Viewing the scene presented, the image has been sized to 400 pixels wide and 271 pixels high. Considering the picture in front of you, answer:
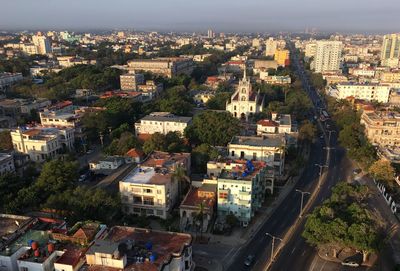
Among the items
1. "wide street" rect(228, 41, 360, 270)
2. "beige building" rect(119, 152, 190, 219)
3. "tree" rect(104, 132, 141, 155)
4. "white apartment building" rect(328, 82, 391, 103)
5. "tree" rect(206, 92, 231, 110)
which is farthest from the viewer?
"white apartment building" rect(328, 82, 391, 103)

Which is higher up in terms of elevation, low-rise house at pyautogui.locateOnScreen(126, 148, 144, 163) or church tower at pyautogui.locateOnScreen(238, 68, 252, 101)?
church tower at pyautogui.locateOnScreen(238, 68, 252, 101)

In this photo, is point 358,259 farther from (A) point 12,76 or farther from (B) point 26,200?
(A) point 12,76

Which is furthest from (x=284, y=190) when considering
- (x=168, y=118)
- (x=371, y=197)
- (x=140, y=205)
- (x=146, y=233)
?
(x=168, y=118)

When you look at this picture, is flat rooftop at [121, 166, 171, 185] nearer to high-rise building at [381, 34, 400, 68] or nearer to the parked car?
the parked car

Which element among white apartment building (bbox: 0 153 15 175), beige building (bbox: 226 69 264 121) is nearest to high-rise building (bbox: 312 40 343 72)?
beige building (bbox: 226 69 264 121)

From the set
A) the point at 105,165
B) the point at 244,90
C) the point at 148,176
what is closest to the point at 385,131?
the point at 244,90

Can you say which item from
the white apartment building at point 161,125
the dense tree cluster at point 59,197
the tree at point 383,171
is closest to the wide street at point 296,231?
the tree at point 383,171
